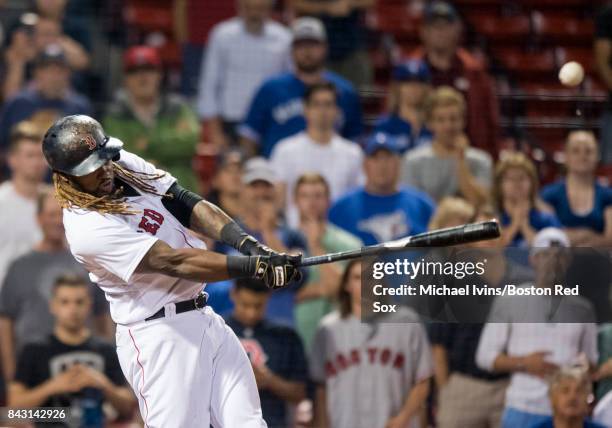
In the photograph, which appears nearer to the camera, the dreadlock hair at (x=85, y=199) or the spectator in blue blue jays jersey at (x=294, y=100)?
the dreadlock hair at (x=85, y=199)

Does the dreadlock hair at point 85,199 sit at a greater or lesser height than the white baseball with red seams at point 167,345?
greater

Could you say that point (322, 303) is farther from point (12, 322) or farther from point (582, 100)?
point (582, 100)

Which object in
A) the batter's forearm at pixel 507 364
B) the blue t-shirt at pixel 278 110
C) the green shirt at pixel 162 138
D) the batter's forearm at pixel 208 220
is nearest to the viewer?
the batter's forearm at pixel 208 220

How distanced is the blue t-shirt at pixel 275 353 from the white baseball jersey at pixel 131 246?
178cm

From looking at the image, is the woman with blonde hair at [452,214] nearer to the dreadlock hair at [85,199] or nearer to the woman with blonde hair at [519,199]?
the woman with blonde hair at [519,199]

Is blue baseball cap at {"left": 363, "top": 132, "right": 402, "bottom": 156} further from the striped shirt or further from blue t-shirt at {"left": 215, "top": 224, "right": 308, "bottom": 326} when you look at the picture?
the striped shirt

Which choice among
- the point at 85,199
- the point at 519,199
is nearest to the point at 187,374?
the point at 85,199

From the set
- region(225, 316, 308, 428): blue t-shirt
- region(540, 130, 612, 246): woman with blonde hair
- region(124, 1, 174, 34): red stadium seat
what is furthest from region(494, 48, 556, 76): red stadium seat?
region(225, 316, 308, 428): blue t-shirt

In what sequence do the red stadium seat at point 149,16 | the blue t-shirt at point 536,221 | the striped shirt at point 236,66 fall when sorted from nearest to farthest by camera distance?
the blue t-shirt at point 536,221 → the striped shirt at point 236,66 → the red stadium seat at point 149,16

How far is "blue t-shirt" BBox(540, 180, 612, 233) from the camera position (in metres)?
8.01

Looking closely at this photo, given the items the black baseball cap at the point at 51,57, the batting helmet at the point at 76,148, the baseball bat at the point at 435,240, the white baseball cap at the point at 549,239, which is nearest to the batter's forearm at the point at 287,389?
the white baseball cap at the point at 549,239

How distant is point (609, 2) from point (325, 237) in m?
4.69

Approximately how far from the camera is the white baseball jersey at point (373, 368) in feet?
22.6

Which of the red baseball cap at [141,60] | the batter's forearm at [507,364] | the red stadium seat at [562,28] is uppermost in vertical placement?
the red stadium seat at [562,28]
